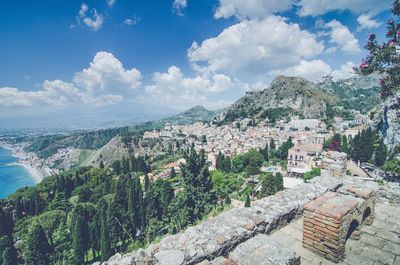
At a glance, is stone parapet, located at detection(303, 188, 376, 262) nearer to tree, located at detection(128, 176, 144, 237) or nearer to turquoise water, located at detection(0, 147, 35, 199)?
tree, located at detection(128, 176, 144, 237)

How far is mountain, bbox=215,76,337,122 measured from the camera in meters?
128

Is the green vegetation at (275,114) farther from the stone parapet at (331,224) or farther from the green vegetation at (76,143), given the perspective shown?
the green vegetation at (76,143)

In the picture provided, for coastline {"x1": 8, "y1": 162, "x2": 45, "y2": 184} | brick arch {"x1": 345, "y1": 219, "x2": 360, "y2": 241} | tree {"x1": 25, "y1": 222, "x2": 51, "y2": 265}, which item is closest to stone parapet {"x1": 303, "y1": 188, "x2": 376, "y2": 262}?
brick arch {"x1": 345, "y1": 219, "x2": 360, "y2": 241}

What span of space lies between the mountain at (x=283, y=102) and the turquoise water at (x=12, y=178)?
387 ft

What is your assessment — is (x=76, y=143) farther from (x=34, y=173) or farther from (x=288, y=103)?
(x=288, y=103)

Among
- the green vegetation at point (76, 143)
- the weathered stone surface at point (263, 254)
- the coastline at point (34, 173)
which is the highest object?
the weathered stone surface at point (263, 254)

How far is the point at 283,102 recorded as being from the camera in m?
142

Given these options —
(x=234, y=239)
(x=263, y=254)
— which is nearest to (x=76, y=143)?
(x=234, y=239)

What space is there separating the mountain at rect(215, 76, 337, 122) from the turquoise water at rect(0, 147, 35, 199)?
118 metres

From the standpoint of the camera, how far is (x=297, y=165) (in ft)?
145

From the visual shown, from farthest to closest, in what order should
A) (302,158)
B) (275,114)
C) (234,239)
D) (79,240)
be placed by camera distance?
(275,114), (302,158), (79,240), (234,239)

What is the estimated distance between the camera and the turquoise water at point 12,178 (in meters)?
104

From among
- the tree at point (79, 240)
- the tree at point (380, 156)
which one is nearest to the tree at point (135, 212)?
the tree at point (79, 240)

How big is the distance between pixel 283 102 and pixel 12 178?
163577 mm
